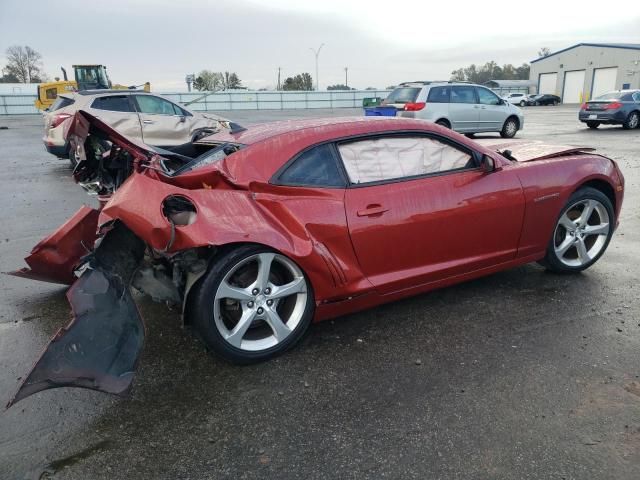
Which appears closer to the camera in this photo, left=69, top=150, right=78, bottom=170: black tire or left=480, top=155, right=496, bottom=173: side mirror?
left=480, top=155, right=496, bottom=173: side mirror

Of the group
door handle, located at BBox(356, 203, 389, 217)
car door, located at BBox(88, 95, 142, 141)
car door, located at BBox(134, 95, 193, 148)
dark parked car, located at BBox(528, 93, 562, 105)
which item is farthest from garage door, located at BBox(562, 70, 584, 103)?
door handle, located at BBox(356, 203, 389, 217)

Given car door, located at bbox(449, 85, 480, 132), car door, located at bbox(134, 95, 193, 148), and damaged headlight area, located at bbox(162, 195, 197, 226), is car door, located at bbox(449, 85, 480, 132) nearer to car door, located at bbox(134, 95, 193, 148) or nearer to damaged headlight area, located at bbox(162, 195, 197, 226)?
car door, located at bbox(134, 95, 193, 148)

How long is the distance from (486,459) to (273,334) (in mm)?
1465

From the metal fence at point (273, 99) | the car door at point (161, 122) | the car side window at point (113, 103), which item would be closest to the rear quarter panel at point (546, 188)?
the car door at point (161, 122)

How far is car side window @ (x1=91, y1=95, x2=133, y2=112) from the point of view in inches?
413

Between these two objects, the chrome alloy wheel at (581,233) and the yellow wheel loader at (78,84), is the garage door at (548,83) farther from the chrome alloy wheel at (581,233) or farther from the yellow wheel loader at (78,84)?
the chrome alloy wheel at (581,233)

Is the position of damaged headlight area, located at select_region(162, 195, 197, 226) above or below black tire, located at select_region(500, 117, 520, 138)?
above

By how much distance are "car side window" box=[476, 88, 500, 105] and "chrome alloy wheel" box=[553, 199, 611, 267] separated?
11632mm

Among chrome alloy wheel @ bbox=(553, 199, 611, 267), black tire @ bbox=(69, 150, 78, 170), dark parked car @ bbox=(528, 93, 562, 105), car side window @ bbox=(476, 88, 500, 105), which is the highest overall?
car side window @ bbox=(476, 88, 500, 105)

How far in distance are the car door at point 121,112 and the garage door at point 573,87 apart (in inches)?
2285

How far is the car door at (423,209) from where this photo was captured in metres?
3.28

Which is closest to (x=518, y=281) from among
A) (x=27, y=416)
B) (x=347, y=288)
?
(x=347, y=288)

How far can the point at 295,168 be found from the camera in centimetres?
323

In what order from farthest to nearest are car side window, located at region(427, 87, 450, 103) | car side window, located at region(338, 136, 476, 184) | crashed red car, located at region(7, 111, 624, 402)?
1. car side window, located at region(427, 87, 450, 103)
2. car side window, located at region(338, 136, 476, 184)
3. crashed red car, located at region(7, 111, 624, 402)
